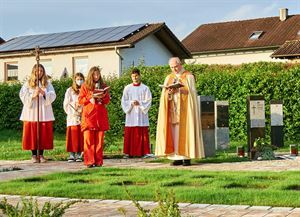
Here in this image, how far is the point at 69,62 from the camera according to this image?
37.4m

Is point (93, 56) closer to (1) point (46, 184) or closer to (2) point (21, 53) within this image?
(2) point (21, 53)

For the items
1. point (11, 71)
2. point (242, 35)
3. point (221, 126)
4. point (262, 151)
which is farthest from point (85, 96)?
point (242, 35)

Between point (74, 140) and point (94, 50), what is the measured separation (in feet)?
68.6

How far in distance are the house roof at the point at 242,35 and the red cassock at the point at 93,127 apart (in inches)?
1540

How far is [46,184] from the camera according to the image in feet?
33.8

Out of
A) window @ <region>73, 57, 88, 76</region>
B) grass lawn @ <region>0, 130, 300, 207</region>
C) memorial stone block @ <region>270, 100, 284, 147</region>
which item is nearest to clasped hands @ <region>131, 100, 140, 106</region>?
grass lawn @ <region>0, 130, 300, 207</region>

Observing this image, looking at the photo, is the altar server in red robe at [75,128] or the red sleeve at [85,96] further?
the altar server in red robe at [75,128]

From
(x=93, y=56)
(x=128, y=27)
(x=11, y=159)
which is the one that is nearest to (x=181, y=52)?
(x=128, y=27)

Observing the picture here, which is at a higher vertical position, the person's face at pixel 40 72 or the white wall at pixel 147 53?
the white wall at pixel 147 53

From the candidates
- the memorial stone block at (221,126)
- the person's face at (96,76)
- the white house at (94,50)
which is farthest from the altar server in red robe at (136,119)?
the white house at (94,50)

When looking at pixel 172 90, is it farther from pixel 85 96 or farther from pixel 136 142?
pixel 136 142

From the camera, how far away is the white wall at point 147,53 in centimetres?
3628

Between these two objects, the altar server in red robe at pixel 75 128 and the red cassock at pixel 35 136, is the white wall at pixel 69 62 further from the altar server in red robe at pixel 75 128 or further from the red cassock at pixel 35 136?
the red cassock at pixel 35 136

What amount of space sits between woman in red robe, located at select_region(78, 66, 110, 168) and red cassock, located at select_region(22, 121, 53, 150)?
2.01m
